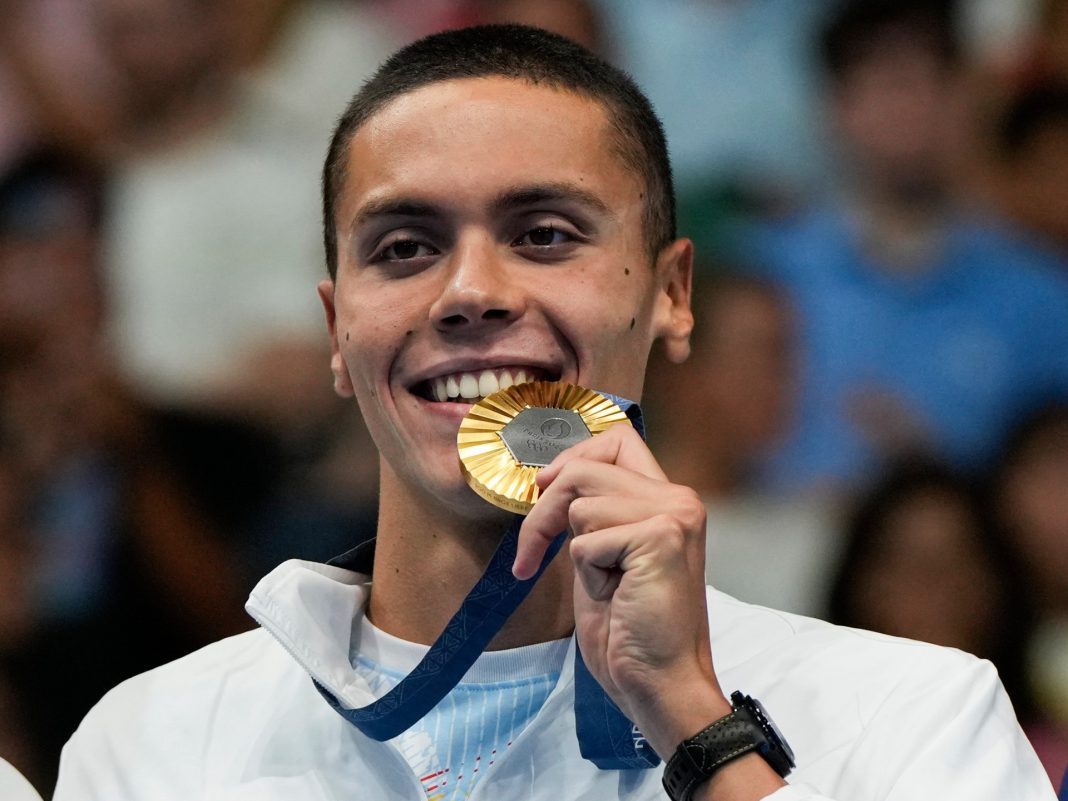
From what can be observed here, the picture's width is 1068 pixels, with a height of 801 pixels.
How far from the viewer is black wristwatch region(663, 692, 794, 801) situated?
1949 millimetres

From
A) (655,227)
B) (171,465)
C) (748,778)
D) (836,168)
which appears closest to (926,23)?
(836,168)

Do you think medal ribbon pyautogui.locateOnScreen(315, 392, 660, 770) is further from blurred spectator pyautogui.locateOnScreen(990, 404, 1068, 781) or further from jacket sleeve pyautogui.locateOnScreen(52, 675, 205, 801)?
blurred spectator pyautogui.locateOnScreen(990, 404, 1068, 781)

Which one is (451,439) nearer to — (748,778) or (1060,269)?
(748,778)

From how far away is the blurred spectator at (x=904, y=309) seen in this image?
4.23m

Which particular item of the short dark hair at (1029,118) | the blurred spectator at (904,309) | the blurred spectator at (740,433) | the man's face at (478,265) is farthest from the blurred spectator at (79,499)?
the short dark hair at (1029,118)

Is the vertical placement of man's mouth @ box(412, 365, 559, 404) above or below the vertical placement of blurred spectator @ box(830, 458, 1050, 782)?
above

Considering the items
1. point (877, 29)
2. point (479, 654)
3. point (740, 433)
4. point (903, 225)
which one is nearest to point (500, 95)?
point (479, 654)

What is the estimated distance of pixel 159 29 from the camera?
180 inches

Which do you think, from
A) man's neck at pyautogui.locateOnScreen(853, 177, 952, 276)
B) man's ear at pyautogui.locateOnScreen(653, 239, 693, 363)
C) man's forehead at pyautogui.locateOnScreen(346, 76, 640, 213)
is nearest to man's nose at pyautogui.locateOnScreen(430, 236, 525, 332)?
man's forehead at pyautogui.locateOnScreen(346, 76, 640, 213)

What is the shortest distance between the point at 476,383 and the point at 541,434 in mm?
259

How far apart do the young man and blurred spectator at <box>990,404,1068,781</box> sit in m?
1.84

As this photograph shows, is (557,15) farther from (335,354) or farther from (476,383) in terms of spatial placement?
(476,383)

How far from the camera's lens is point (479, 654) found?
7.69 feet

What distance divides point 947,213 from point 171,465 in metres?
2.24
